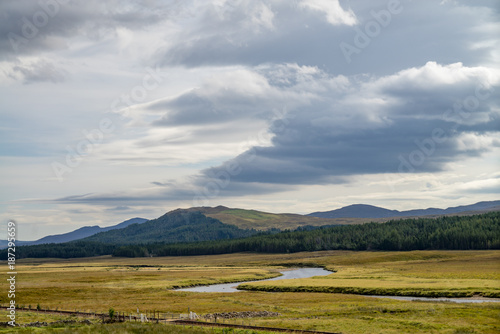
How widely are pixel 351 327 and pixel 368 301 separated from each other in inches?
988

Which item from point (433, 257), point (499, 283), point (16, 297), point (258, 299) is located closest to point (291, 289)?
point (258, 299)

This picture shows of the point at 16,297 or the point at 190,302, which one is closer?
the point at 190,302

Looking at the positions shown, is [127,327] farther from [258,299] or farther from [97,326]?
[258,299]

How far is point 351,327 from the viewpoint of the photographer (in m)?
51.5

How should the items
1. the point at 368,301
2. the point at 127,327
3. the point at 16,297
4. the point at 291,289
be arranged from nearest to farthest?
the point at 127,327
the point at 368,301
the point at 16,297
the point at 291,289

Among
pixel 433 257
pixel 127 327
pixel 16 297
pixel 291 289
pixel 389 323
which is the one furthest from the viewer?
pixel 433 257

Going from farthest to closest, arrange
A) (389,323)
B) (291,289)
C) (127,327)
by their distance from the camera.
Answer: (291,289)
(389,323)
(127,327)

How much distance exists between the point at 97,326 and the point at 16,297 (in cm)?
4861

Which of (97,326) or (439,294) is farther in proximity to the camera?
(439,294)

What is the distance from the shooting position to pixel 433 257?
619 ft

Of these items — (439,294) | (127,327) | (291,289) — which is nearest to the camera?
(127,327)

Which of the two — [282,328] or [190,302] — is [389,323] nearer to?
[282,328]

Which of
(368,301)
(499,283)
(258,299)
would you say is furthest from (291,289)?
(499,283)

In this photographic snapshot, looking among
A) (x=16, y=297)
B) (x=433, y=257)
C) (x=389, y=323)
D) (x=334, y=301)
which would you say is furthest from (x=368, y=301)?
(x=433, y=257)
